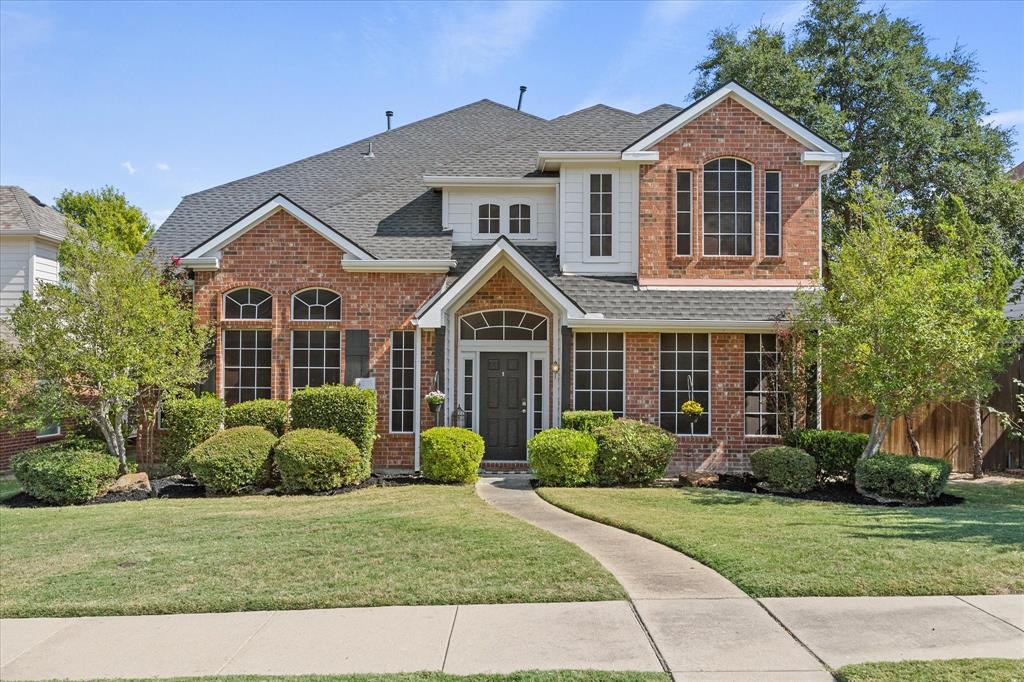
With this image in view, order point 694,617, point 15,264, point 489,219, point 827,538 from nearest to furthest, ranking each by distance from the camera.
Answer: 1. point 694,617
2. point 827,538
3. point 489,219
4. point 15,264

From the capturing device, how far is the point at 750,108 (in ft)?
49.7

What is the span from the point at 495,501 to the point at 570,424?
263 cm

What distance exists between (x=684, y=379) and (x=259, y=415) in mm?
8226

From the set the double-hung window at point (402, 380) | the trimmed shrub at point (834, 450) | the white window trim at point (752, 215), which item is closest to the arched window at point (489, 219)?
the double-hung window at point (402, 380)

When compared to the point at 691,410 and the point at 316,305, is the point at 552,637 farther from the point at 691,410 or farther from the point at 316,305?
the point at 316,305

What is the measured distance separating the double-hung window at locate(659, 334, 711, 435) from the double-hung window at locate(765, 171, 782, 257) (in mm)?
2463

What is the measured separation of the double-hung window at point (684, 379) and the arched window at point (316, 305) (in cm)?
664

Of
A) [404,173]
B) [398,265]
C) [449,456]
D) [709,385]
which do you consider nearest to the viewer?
[449,456]

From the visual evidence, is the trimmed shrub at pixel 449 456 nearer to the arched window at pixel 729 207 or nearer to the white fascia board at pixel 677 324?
the white fascia board at pixel 677 324

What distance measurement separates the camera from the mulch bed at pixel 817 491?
1155cm

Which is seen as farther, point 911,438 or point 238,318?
point 238,318

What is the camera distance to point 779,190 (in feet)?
49.9

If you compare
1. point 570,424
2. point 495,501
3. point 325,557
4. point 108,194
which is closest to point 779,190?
point 570,424

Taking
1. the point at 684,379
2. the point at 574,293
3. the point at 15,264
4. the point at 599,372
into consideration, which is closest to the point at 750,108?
the point at 574,293
